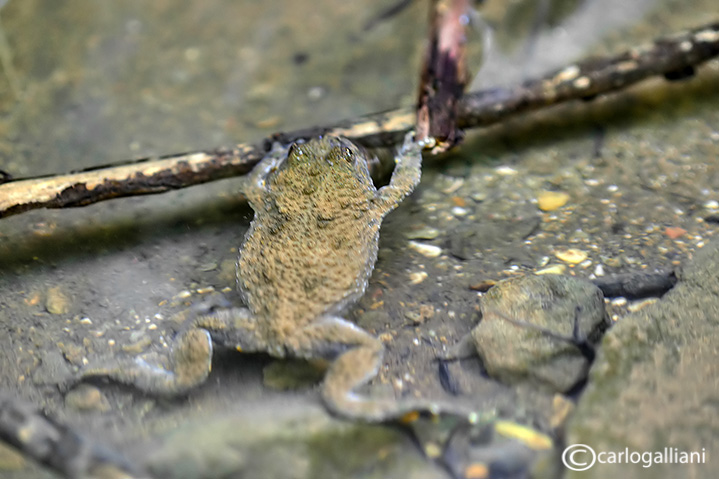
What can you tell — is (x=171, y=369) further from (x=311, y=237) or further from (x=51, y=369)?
(x=311, y=237)

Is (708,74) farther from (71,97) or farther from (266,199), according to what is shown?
(71,97)

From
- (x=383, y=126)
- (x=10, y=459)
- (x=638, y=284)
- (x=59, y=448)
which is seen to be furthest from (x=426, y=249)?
(x=10, y=459)

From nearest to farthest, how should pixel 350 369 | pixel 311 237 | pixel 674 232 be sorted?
pixel 350 369, pixel 311 237, pixel 674 232

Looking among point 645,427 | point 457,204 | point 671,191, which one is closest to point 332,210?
point 457,204

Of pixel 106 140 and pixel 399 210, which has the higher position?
pixel 106 140

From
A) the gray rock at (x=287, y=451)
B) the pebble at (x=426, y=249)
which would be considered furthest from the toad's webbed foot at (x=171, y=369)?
the pebble at (x=426, y=249)

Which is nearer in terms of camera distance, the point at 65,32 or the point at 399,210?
the point at 399,210

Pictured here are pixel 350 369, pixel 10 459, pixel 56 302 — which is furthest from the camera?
pixel 56 302
